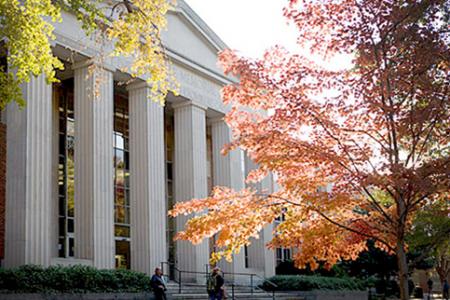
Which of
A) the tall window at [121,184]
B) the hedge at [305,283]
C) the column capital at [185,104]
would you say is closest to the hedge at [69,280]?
the tall window at [121,184]

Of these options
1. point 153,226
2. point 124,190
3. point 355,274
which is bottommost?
point 355,274

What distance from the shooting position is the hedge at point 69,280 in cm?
1795

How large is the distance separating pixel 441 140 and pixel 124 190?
1965 cm

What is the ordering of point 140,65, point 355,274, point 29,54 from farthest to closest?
point 355,274 < point 140,65 < point 29,54

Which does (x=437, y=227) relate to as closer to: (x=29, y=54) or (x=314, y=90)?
(x=314, y=90)

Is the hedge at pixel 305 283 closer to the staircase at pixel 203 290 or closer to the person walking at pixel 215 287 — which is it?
the staircase at pixel 203 290

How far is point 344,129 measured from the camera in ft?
38.9

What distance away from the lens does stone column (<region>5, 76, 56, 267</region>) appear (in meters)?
19.8

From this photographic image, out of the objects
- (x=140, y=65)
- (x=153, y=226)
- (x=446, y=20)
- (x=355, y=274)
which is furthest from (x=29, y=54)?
(x=355, y=274)

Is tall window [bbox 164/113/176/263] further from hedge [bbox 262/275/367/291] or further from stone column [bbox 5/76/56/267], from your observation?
stone column [bbox 5/76/56/267]

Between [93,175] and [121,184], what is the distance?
20.4ft

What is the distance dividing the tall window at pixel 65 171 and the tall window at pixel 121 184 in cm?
278

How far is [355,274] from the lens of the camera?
1630 inches

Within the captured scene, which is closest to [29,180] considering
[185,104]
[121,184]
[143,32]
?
[143,32]
